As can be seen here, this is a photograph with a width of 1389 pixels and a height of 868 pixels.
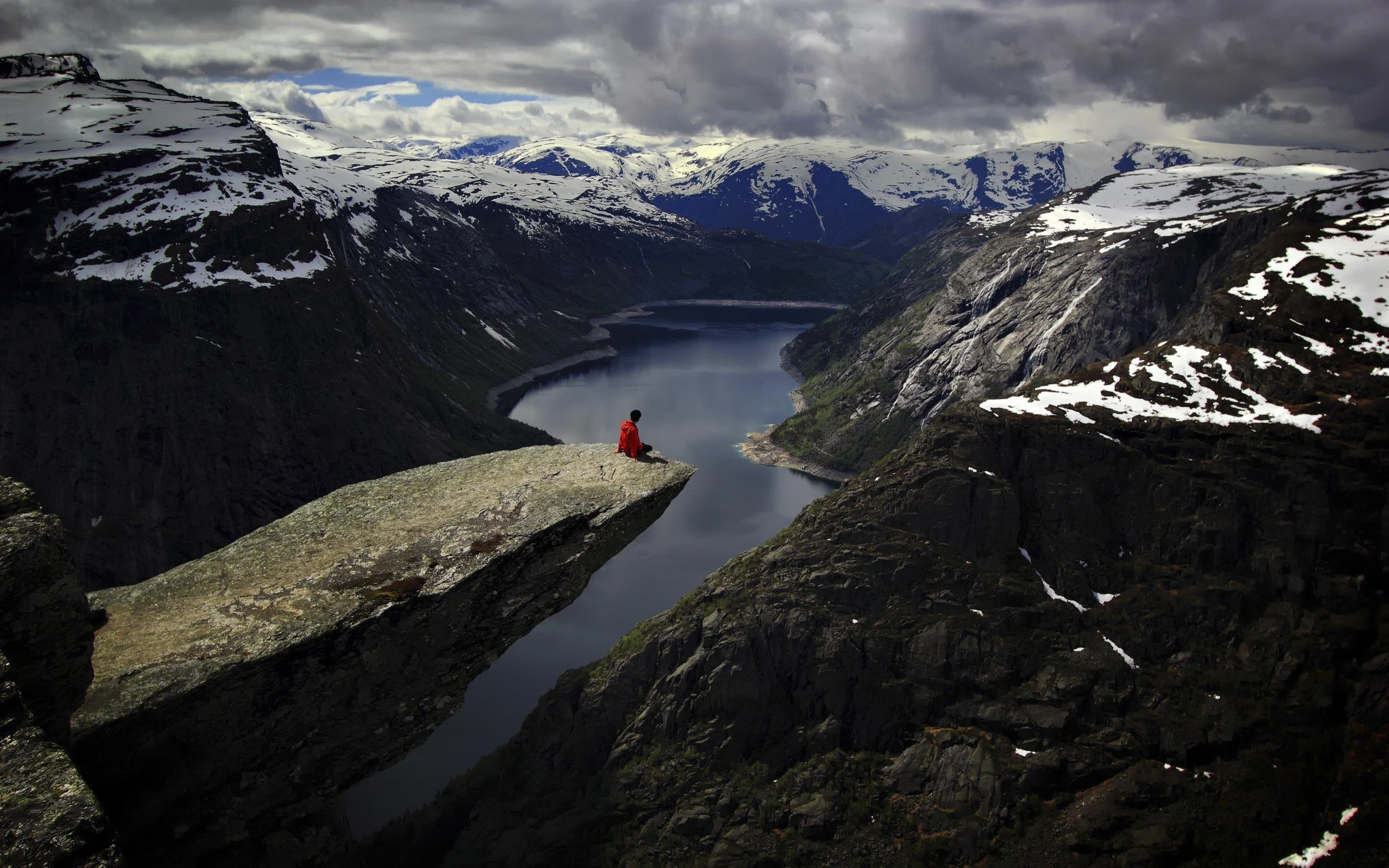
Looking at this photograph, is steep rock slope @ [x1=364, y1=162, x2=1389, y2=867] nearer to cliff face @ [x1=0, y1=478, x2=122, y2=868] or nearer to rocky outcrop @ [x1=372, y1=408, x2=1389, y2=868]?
rocky outcrop @ [x1=372, y1=408, x2=1389, y2=868]

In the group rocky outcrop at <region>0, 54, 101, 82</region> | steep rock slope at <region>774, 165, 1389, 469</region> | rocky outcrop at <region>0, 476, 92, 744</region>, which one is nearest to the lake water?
steep rock slope at <region>774, 165, 1389, 469</region>

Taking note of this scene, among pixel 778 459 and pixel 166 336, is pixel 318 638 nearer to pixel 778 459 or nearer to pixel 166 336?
pixel 166 336

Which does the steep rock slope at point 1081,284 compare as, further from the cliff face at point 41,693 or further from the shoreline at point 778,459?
the cliff face at point 41,693

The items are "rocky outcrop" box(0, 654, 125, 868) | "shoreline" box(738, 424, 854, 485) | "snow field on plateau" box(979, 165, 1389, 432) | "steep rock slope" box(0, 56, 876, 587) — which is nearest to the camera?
"rocky outcrop" box(0, 654, 125, 868)

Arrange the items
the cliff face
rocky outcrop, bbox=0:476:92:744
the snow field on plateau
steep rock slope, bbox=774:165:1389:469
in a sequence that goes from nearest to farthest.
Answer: the cliff face
rocky outcrop, bbox=0:476:92:744
the snow field on plateau
steep rock slope, bbox=774:165:1389:469

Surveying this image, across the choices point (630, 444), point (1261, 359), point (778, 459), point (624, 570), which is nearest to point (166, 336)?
point (624, 570)
